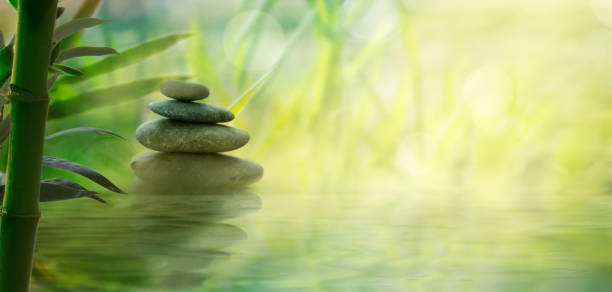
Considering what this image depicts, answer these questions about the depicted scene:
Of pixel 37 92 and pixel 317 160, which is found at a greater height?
pixel 317 160

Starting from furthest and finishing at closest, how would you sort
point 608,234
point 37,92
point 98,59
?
point 98,59
point 608,234
point 37,92

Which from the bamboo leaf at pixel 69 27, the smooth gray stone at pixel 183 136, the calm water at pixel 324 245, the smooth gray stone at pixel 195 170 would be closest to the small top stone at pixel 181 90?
the smooth gray stone at pixel 183 136

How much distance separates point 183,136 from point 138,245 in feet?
6.81

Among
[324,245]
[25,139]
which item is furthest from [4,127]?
[324,245]

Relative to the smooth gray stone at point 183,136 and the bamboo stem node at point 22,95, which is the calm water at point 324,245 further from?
the bamboo stem node at point 22,95

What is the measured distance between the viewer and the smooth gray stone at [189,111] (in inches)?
152

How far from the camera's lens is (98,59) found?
4.25 meters

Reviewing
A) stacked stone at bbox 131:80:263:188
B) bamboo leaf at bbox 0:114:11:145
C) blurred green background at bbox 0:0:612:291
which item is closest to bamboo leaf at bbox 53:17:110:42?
bamboo leaf at bbox 0:114:11:145

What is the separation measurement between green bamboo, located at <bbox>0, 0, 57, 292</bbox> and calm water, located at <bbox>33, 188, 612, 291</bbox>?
2.67 feet

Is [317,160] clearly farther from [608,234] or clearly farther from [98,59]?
[608,234]

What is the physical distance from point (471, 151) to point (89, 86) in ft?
9.36

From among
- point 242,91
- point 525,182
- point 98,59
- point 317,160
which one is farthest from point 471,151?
point 98,59

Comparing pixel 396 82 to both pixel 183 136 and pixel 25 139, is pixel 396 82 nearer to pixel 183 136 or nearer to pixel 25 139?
pixel 183 136

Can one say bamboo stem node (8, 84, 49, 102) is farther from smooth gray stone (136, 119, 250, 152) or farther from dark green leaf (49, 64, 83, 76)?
smooth gray stone (136, 119, 250, 152)
